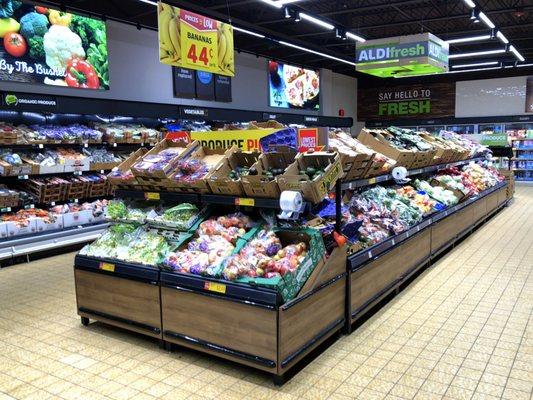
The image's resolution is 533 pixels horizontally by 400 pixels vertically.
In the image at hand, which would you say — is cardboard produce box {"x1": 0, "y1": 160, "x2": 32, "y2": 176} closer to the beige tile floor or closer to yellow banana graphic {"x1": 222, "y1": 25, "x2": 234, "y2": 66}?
the beige tile floor

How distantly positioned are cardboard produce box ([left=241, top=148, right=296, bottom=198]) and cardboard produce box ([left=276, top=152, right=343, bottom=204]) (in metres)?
0.09

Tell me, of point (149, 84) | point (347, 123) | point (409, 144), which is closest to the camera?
point (409, 144)

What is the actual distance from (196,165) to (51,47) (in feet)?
16.4

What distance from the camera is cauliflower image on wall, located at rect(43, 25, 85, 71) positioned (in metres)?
7.65

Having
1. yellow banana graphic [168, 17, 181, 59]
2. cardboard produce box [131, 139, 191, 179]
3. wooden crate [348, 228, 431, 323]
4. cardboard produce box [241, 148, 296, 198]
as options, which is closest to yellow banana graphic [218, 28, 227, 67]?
yellow banana graphic [168, 17, 181, 59]

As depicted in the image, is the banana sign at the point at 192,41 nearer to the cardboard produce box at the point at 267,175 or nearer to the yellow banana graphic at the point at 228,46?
the yellow banana graphic at the point at 228,46

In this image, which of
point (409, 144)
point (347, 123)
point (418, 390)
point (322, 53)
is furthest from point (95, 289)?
point (347, 123)

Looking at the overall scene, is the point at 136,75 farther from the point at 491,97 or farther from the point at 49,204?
the point at 491,97

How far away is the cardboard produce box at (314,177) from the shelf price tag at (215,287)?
0.84 meters

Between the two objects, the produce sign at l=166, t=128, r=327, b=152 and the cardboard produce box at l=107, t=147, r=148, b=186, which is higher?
the produce sign at l=166, t=128, r=327, b=152

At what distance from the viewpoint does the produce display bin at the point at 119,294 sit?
3795 millimetres

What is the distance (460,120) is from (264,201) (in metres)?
16.4

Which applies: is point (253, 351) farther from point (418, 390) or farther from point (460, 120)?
point (460, 120)

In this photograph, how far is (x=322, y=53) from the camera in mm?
13453
